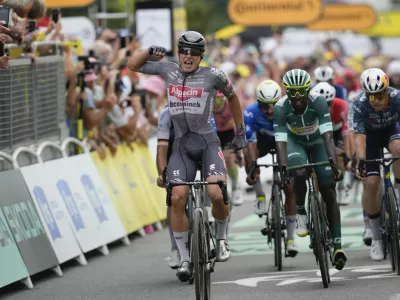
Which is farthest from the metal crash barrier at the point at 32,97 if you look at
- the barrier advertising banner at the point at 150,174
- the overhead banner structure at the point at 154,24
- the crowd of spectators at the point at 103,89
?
the overhead banner structure at the point at 154,24

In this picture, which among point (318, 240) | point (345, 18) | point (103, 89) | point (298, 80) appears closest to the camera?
point (318, 240)

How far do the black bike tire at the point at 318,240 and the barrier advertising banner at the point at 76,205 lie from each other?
3511mm

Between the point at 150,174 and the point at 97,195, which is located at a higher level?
the point at 97,195

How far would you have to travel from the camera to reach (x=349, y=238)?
1681cm

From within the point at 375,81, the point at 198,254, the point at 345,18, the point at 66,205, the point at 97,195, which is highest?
the point at 375,81

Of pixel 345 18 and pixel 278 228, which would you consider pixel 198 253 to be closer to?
pixel 278 228

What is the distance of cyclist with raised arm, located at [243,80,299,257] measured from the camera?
47.0 ft

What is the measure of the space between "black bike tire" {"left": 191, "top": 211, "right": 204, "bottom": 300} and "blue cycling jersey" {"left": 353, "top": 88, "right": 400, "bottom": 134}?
2896mm

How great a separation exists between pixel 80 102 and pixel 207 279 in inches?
233

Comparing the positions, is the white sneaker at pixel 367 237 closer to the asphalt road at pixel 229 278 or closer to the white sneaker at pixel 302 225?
the asphalt road at pixel 229 278

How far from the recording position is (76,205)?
50.2 feet

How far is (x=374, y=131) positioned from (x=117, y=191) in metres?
4.45

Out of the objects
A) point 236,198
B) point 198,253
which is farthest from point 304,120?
point 236,198

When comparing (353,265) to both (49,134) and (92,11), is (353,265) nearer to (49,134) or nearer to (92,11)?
(49,134)
